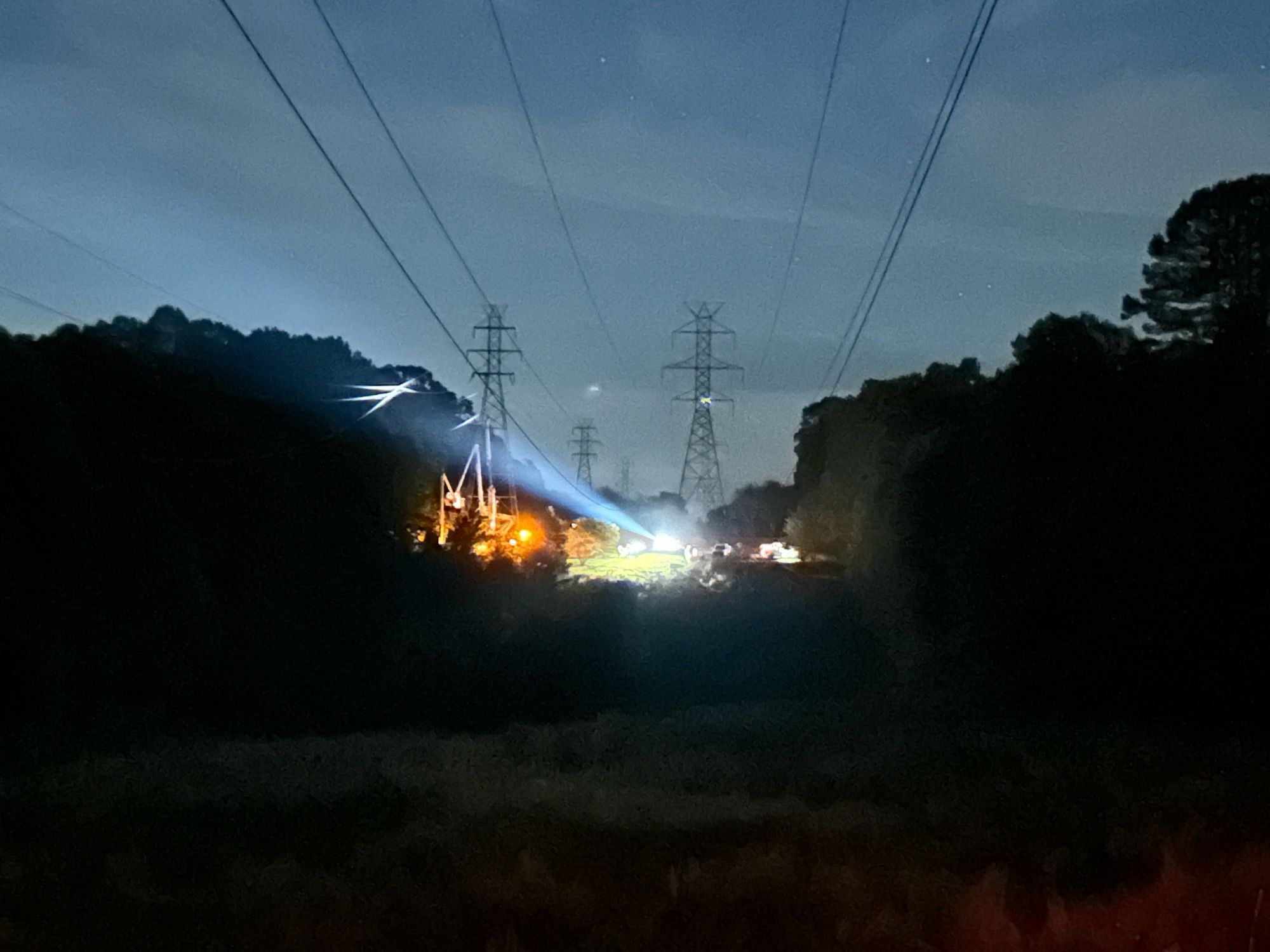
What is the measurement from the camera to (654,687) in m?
30.2

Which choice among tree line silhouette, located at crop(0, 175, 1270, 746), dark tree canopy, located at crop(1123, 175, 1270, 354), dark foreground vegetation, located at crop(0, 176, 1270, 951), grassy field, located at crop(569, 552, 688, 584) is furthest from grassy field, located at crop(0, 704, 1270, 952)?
grassy field, located at crop(569, 552, 688, 584)

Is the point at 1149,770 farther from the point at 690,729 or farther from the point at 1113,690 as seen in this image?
the point at 690,729

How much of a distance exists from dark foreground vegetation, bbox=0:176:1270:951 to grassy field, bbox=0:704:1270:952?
50mm

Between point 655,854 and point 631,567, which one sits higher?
point 631,567

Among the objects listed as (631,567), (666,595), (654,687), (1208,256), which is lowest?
(654,687)

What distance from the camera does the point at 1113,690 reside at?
19844mm

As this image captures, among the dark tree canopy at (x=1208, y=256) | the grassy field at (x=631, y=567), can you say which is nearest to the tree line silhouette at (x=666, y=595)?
the dark tree canopy at (x=1208, y=256)

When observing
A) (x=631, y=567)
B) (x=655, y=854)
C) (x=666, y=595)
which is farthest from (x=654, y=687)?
(x=631, y=567)

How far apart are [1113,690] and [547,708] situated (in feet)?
40.8

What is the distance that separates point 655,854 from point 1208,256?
31307 mm

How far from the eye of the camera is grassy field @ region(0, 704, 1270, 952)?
8.80 metres

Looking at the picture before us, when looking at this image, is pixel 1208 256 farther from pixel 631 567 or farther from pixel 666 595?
Answer: pixel 631 567

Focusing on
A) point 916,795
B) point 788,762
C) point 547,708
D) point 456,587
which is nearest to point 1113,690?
point 788,762

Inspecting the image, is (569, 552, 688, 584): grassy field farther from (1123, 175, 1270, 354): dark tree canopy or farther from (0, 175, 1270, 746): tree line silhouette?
(1123, 175, 1270, 354): dark tree canopy
